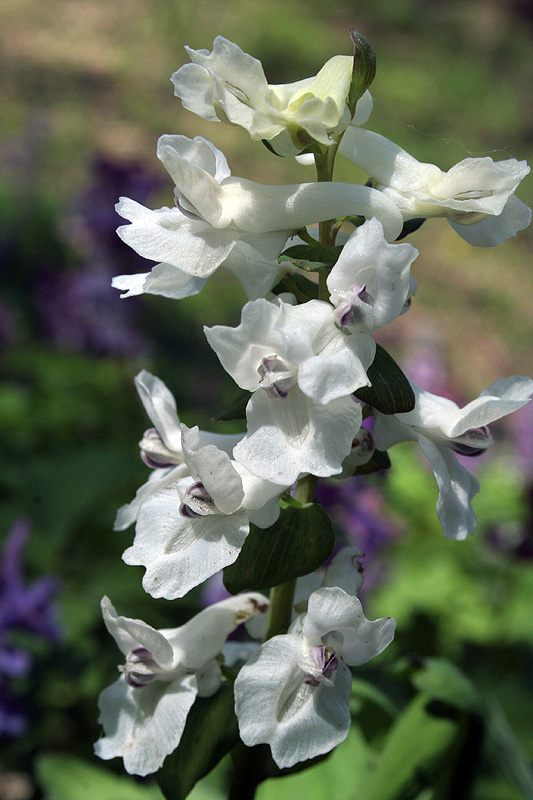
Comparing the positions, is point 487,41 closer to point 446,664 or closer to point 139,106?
point 139,106

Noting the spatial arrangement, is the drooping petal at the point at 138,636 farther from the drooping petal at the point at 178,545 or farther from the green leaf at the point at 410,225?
the green leaf at the point at 410,225

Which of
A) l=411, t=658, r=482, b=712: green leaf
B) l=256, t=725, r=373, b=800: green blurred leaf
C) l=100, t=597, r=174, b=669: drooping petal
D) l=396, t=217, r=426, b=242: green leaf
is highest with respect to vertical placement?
l=396, t=217, r=426, b=242: green leaf

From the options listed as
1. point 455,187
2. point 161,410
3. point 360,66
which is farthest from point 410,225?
point 161,410

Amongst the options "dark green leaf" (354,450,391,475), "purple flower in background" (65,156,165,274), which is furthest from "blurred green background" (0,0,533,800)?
"dark green leaf" (354,450,391,475)

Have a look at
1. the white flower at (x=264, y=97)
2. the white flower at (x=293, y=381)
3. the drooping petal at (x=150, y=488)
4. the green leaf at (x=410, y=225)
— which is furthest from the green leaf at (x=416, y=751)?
the white flower at (x=264, y=97)

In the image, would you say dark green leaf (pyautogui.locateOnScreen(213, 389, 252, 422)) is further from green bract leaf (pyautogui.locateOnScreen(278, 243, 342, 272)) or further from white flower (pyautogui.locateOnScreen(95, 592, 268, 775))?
white flower (pyautogui.locateOnScreen(95, 592, 268, 775))

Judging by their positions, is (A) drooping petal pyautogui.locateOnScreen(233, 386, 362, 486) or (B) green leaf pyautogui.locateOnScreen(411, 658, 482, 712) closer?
(A) drooping petal pyautogui.locateOnScreen(233, 386, 362, 486)
